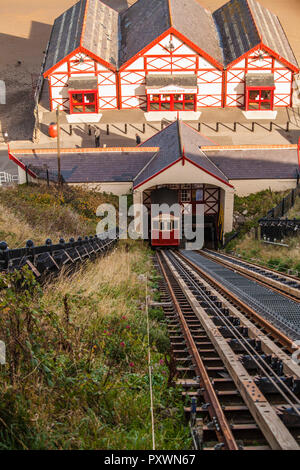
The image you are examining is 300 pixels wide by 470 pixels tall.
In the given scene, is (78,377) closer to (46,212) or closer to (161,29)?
(46,212)

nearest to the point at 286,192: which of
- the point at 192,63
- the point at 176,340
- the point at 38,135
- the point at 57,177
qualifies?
the point at 57,177

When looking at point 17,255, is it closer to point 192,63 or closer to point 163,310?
point 163,310

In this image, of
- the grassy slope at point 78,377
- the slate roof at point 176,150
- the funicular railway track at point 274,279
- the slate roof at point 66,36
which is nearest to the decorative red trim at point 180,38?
the slate roof at point 66,36

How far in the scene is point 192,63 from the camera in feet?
133

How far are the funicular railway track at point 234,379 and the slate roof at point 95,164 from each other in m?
20.9

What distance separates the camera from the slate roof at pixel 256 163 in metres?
29.4

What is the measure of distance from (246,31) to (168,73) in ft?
31.8

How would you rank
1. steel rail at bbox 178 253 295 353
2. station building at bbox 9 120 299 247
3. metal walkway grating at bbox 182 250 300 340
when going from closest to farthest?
1. steel rail at bbox 178 253 295 353
2. metal walkway grating at bbox 182 250 300 340
3. station building at bbox 9 120 299 247

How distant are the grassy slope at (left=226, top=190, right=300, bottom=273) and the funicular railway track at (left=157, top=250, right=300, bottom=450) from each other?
7488 mm

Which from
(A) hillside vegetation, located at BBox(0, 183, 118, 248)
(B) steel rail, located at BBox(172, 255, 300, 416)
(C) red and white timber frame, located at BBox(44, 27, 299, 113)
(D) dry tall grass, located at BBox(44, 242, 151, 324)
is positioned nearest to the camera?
(B) steel rail, located at BBox(172, 255, 300, 416)

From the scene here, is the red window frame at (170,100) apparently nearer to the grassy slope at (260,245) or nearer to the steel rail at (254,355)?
the grassy slope at (260,245)

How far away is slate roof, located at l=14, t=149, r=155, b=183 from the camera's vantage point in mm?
29266

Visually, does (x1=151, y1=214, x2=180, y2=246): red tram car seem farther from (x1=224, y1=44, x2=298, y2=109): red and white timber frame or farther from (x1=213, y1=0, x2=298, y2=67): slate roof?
(x1=213, y1=0, x2=298, y2=67): slate roof

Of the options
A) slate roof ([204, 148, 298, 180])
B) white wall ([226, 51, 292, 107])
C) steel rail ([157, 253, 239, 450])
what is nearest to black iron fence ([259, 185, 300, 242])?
slate roof ([204, 148, 298, 180])
